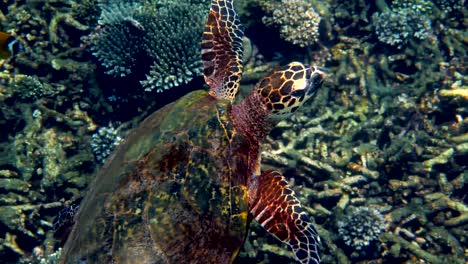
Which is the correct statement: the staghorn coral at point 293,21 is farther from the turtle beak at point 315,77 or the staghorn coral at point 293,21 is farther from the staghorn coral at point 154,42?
the turtle beak at point 315,77

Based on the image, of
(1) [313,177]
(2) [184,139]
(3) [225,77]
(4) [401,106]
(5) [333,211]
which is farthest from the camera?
(4) [401,106]

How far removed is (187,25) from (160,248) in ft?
10.9

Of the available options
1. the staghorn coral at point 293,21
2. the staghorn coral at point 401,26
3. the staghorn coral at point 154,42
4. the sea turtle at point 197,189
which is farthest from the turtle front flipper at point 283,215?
the staghorn coral at point 401,26

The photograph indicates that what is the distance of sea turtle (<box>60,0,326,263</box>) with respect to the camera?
2422mm

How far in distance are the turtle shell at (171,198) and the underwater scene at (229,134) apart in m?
0.01

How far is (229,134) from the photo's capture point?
3.04 m

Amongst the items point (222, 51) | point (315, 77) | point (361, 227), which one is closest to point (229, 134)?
point (315, 77)

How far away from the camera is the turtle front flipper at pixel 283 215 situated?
2.83m

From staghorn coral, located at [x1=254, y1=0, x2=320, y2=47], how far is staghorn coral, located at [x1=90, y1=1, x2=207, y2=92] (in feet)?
3.80

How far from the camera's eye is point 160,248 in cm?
243

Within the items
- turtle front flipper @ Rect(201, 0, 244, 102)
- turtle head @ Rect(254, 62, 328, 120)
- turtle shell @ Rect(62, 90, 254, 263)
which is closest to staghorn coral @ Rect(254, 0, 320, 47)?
turtle front flipper @ Rect(201, 0, 244, 102)

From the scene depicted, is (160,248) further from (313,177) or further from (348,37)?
(348,37)

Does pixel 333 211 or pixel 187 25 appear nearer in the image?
pixel 333 211

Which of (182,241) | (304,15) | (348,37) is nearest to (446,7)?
(348,37)
